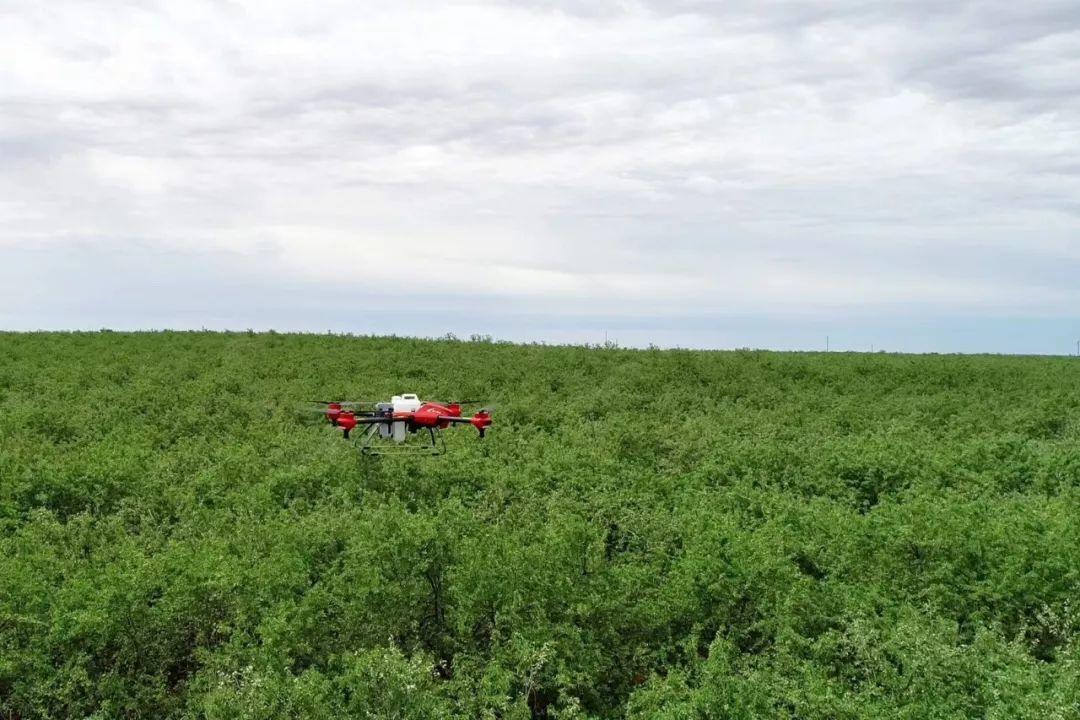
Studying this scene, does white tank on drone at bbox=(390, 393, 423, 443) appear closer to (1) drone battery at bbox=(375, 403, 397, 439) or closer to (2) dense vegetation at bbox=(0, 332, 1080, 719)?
(1) drone battery at bbox=(375, 403, 397, 439)

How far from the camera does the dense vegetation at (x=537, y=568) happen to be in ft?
35.9

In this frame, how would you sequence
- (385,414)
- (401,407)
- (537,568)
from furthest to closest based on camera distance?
(385,414) < (401,407) < (537,568)

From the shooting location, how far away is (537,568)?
43.2ft

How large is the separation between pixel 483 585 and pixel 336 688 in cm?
246

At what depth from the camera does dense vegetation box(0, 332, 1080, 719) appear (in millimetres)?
10945

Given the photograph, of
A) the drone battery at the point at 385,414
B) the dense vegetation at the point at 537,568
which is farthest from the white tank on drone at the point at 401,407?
the dense vegetation at the point at 537,568

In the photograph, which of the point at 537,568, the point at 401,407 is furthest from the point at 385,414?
the point at 537,568

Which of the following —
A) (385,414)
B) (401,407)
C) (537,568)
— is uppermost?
(401,407)

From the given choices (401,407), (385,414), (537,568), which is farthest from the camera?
(385,414)

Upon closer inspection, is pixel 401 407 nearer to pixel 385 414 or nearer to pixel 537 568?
pixel 385 414

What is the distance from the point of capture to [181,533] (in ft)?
55.3

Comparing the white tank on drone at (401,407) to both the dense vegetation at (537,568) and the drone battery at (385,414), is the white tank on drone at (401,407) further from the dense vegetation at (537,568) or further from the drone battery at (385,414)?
the dense vegetation at (537,568)

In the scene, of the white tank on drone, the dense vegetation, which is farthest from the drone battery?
the dense vegetation

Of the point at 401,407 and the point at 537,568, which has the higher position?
the point at 401,407
